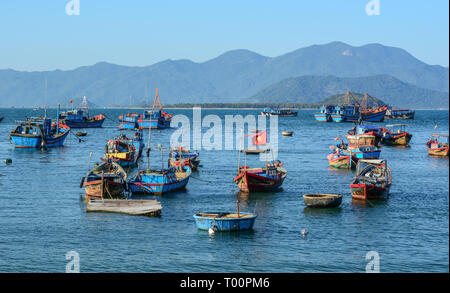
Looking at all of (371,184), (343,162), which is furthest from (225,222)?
(343,162)

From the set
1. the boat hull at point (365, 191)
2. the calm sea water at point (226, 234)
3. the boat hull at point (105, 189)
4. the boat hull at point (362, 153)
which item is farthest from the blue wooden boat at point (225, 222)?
the boat hull at point (362, 153)

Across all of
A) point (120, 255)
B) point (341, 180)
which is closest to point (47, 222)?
point (120, 255)

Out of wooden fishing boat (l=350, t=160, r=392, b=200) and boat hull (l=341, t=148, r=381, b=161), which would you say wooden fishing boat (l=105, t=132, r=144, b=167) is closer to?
boat hull (l=341, t=148, r=381, b=161)

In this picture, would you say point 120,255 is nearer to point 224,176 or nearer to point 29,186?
point 29,186

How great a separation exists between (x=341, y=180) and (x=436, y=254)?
31.2m

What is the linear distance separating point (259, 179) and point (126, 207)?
53.3 feet

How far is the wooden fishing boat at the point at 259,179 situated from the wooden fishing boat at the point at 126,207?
12.6 metres

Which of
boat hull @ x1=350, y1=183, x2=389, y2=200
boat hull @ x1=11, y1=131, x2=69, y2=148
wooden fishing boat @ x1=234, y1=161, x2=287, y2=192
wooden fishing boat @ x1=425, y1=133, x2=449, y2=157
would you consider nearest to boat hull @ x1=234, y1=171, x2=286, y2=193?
wooden fishing boat @ x1=234, y1=161, x2=287, y2=192

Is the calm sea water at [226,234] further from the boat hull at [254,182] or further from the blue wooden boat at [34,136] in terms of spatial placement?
the blue wooden boat at [34,136]

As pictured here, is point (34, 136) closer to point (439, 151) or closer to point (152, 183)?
point (152, 183)

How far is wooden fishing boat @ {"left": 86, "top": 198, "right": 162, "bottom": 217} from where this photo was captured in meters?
47.1

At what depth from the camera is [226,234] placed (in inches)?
1650

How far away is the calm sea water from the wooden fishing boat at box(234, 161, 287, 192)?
1.11 metres

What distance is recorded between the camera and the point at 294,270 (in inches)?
1377
